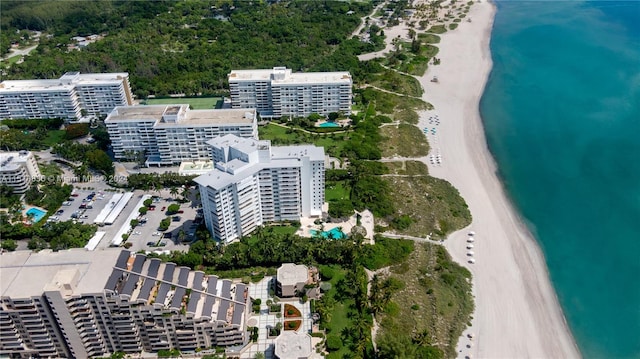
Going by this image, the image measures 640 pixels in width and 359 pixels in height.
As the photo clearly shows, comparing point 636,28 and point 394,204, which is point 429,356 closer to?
point 394,204

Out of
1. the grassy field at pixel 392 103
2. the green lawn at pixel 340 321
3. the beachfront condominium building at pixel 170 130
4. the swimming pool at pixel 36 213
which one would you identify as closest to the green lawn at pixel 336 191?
the beachfront condominium building at pixel 170 130

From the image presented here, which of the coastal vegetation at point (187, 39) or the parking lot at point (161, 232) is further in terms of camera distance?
the coastal vegetation at point (187, 39)

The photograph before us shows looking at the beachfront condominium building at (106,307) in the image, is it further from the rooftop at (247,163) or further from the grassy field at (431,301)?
the grassy field at (431,301)

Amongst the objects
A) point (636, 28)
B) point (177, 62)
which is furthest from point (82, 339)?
point (636, 28)

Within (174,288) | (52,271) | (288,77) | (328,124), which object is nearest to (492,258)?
(174,288)

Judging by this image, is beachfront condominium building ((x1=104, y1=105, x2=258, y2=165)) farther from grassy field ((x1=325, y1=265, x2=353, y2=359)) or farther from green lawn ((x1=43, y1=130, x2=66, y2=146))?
grassy field ((x1=325, y1=265, x2=353, y2=359))

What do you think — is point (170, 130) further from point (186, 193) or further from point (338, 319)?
point (338, 319)
